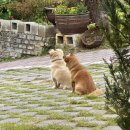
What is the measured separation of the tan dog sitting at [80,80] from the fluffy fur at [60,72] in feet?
1.24

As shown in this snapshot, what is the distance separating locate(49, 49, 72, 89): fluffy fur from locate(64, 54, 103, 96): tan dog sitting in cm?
38

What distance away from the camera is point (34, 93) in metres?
8.34

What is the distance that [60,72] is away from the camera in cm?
868

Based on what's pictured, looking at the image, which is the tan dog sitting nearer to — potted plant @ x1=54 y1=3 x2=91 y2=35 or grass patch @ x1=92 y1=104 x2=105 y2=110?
grass patch @ x1=92 y1=104 x2=105 y2=110

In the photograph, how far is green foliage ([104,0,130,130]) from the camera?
10.2 ft

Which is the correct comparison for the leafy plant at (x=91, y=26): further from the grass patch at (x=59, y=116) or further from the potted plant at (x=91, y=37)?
the grass patch at (x=59, y=116)

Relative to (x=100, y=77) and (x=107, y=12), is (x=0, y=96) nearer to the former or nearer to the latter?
(x=100, y=77)

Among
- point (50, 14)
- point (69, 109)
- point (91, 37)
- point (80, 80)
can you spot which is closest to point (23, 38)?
point (50, 14)

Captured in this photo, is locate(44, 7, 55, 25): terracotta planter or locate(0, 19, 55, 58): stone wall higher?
locate(44, 7, 55, 25): terracotta planter

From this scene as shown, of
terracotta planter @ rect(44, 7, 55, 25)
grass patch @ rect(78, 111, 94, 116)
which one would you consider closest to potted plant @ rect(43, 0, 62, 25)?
terracotta planter @ rect(44, 7, 55, 25)

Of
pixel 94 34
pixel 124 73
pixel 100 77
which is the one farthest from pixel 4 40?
pixel 124 73

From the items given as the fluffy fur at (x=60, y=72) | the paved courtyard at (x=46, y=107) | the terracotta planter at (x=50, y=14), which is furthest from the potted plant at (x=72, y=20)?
the fluffy fur at (x=60, y=72)

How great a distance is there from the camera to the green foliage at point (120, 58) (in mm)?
3102

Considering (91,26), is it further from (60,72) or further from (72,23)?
(60,72)
